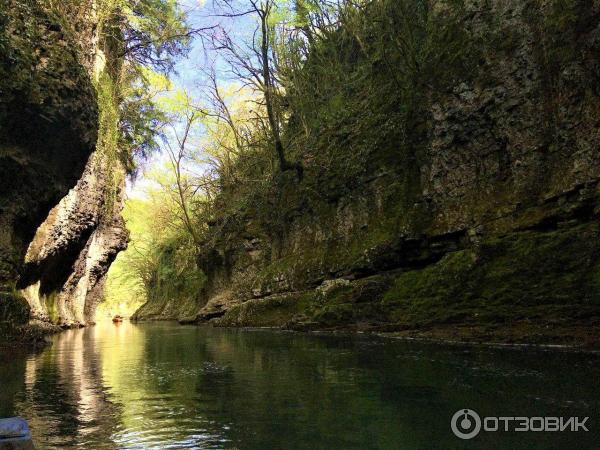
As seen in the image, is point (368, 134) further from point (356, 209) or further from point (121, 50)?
point (121, 50)

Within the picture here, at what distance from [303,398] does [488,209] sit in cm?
898

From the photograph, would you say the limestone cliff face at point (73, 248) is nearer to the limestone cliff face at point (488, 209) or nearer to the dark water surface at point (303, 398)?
the limestone cliff face at point (488, 209)

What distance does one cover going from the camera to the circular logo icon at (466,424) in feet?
11.8

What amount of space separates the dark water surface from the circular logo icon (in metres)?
0.09

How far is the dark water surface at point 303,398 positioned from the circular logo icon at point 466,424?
0.09 meters

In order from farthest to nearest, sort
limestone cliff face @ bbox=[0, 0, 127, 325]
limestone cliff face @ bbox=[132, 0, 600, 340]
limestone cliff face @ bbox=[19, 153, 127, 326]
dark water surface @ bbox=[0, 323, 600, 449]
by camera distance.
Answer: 1. limestone cliff face @ bbox=[19, 153, 127, 326]
2. limestone cliff face @ bbox=[0, 0, 127, 325]
3. limestone cliff face @ bbox=[132, 0, 600, 340]
4. dark water surface @ bbox=[0, 323, 600, 449]

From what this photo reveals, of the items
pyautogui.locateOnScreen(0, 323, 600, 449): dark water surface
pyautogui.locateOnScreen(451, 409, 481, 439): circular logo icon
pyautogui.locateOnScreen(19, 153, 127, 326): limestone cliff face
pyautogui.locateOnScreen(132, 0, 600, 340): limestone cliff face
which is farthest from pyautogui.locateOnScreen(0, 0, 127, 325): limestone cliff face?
pyautogui.locateOnScreen(451, 409, 481, 439): circular logo icon

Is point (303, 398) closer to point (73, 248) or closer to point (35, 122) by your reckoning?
point (35, 122)

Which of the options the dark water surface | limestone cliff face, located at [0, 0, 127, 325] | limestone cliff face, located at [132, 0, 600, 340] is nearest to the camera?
the dark water surface

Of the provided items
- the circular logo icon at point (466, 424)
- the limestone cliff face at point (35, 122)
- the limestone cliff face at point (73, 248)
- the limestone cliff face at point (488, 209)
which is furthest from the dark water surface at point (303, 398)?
the limestone cliff face at point (73, 248)

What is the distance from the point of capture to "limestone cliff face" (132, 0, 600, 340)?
942cm

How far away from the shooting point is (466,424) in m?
3.81

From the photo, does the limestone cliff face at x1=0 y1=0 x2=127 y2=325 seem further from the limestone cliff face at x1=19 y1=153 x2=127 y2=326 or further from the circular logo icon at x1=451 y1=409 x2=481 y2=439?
the circular logo icon at x1=451 y1=409 x2=481 y2=439

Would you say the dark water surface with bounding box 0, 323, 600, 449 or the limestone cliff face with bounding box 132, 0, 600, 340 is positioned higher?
the limestone cliff face with bounding box 132, 0, 600, 340
